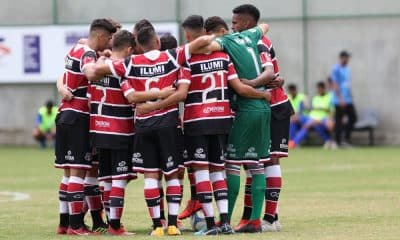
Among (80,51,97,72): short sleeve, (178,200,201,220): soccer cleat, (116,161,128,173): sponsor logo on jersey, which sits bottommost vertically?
(178,200,201,220): soccer cleat

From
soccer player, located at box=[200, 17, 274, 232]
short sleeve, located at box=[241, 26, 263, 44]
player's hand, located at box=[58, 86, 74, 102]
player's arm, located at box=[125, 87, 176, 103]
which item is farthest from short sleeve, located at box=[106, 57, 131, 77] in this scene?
short sleeve, located at box=[241, 26, 263, 44]

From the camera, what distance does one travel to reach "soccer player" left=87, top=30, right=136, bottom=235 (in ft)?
36.7

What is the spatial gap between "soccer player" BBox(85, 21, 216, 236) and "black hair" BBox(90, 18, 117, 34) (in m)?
0.59

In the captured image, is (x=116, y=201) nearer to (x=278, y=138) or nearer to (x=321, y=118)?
(x=278, y=138)

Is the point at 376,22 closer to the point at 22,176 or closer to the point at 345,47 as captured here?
the point at 345,47

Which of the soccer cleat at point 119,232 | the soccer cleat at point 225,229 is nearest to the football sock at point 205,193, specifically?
the soccer cleat at point 225,229

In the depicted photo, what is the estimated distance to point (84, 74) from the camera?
11305mm

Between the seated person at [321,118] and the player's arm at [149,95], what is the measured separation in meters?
17.7

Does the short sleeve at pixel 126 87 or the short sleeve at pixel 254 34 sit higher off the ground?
the short sleeve at pixel 254 34

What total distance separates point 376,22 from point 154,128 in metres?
19.1

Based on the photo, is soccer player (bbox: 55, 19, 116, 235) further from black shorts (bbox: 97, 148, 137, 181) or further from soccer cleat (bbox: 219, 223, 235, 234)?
soccer cleat (bbox: 219, 223, 235, 234)

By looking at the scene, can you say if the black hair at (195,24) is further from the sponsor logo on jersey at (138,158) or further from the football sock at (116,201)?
the football sock at (116,201)

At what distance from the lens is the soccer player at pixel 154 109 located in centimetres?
1091

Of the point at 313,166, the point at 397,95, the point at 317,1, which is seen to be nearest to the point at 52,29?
the point at 317,1
